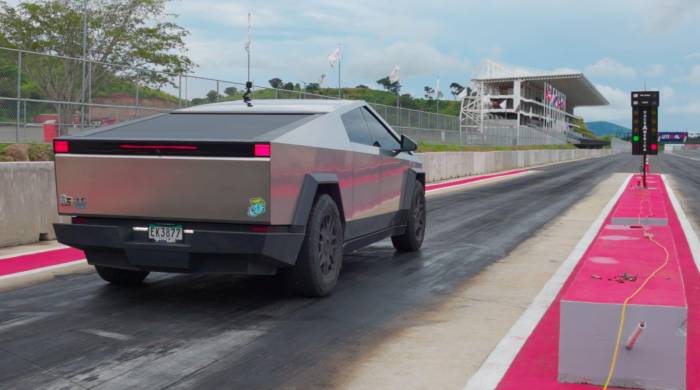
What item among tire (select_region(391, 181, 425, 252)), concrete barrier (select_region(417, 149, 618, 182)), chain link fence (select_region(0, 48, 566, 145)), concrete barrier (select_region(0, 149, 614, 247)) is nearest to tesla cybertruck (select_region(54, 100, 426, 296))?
tire (select_region(391, 181, 425, 252))

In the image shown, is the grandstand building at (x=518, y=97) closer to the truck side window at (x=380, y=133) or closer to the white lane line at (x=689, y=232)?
the white lane line at (x=689, y=232)

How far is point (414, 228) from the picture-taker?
366 inches

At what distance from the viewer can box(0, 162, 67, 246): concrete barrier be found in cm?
958

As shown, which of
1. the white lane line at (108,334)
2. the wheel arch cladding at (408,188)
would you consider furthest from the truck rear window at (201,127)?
the wheel arch cladding at (408,188)

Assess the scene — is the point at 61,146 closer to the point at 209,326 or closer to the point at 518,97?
the point at 209,326

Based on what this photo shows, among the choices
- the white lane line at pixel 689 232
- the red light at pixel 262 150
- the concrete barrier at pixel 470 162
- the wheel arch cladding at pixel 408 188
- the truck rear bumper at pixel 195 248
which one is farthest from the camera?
the concrete barrier at pixel 470 162

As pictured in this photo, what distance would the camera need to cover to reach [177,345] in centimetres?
502

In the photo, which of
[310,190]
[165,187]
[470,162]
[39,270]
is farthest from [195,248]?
[470,162]

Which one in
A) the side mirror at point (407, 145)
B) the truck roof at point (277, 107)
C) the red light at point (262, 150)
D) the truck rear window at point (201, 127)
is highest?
the truck roof at point (277, 107)

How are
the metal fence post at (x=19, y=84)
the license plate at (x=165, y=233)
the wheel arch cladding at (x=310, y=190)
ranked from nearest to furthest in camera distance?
the license plate at (x=165, y=233)
the wheel arch cladding at (x=310, y=190)
the metal fence post at (x=19, y=84)

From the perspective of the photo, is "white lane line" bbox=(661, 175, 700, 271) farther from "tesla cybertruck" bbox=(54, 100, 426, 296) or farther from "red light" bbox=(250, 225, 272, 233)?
"red light" bbox=(250, 225, 272, 233)

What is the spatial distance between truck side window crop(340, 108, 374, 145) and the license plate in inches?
84.2

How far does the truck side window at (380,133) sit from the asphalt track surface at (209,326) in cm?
139

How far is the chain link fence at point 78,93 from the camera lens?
14656 mm
